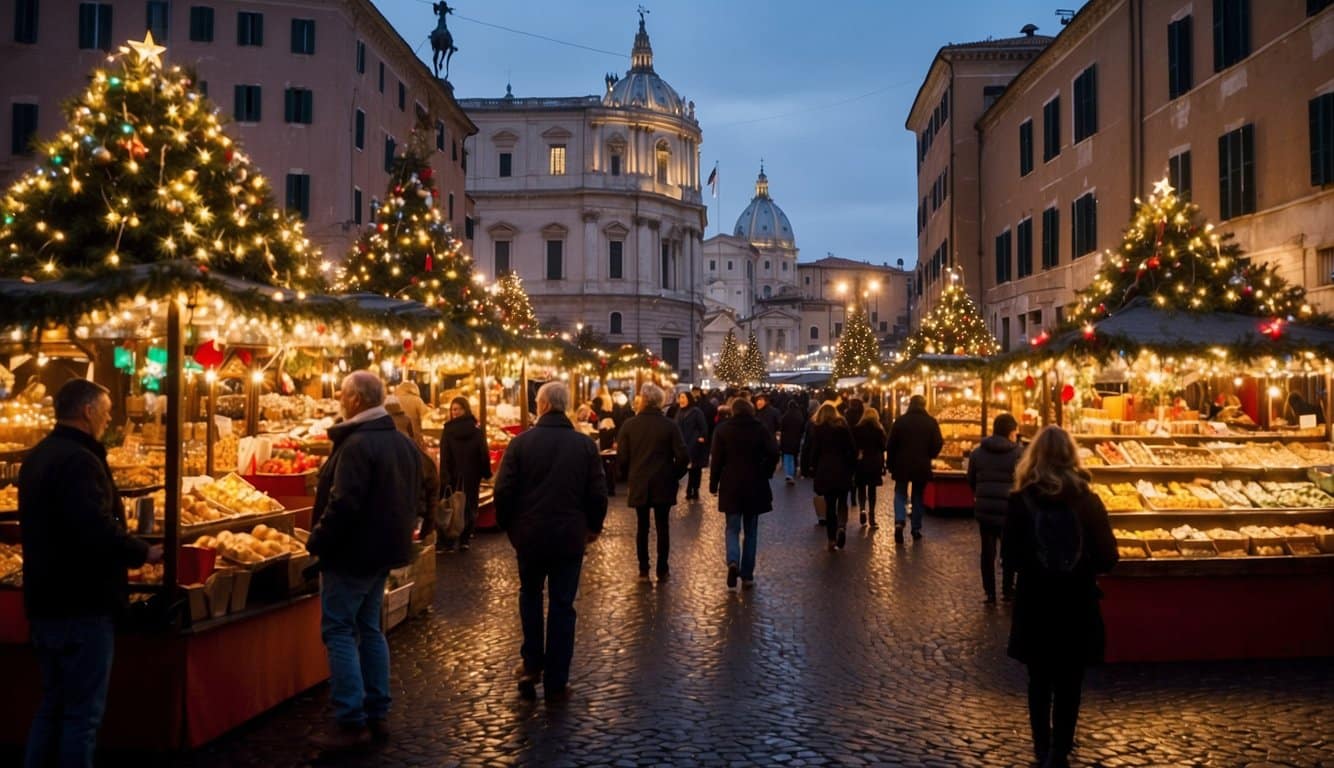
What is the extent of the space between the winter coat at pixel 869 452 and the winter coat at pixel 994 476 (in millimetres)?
4970

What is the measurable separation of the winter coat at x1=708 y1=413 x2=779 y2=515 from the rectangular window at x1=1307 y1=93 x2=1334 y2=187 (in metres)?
10.0

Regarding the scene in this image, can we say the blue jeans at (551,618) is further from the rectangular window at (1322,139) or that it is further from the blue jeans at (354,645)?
the rectangular window at (1322,139)

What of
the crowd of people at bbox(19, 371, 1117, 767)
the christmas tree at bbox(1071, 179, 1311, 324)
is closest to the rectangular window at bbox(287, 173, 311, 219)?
the christmas tree at bbox(1071, 179, 1311, 324)

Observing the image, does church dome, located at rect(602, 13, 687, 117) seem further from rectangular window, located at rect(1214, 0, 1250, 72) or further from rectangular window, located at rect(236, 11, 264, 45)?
rectangular window, located at rect(1214, 0, 1250, 72)

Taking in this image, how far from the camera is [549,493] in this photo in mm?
7016

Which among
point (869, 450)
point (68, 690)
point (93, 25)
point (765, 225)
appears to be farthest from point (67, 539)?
point (765, 225)

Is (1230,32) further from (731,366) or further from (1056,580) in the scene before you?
(731,366)

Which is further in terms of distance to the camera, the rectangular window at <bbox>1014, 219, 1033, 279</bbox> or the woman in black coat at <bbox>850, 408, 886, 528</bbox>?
the rectangular window at <bbox>1014, 219, 1033, 279</bbox>

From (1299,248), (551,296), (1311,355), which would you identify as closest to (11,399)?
(1311,355)

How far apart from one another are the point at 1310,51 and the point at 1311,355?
9210 millimetres

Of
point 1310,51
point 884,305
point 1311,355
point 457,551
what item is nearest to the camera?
point 1311,355

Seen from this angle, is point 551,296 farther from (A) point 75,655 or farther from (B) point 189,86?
(A) point 75,655

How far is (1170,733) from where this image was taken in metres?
6.36

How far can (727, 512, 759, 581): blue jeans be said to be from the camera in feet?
35.8
